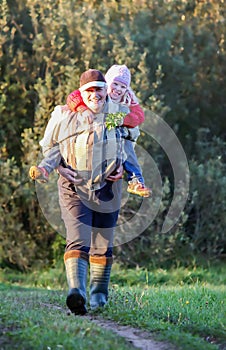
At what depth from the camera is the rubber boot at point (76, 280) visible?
5723 millimetres

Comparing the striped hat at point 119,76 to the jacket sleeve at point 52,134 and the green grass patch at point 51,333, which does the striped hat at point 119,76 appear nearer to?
the jacket sleeve at point 52,134

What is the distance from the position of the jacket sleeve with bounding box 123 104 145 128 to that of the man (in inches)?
7.0

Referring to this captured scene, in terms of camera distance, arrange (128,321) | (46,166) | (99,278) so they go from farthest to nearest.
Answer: (99,278), (46,166), (128,321)

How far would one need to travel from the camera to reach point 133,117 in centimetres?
648

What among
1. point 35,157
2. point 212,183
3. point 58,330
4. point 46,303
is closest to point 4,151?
point 35,157

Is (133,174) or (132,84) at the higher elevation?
(132,84)

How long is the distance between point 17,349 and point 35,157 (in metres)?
7.66

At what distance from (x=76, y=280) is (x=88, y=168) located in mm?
962

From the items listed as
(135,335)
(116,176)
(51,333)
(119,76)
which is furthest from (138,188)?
(51,333)

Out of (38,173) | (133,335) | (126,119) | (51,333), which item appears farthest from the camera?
(126,119)

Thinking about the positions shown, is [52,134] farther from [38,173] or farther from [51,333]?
[51,333]

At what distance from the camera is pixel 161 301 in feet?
23.2

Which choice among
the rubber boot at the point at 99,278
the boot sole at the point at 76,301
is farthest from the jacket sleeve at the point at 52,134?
the boot sole at the point at 76,301

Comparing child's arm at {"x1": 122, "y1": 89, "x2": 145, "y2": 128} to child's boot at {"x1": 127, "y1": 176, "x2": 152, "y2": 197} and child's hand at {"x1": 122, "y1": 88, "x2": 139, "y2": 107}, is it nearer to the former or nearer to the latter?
child's hand at {"x1": 122, "y1": 88, "x2": 139, "y2": 107}
